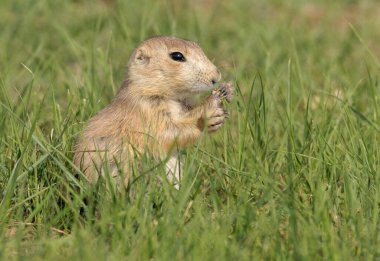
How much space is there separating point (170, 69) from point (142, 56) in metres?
Result: 0.20

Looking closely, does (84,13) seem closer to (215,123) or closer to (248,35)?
(248,35)

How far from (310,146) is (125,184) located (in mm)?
1069

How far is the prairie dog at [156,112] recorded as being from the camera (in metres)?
4.81

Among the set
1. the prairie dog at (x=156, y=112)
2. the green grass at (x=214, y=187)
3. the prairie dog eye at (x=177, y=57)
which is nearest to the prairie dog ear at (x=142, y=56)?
the prairie dog at (x=156, y=112)

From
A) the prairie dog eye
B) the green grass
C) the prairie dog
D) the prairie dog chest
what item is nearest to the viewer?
the green grass

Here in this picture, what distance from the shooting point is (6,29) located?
7980 millimetres

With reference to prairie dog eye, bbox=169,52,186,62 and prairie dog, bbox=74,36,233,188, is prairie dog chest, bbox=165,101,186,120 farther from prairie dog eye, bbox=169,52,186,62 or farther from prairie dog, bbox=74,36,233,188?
prairie dog eye, bbox=169,52,186,62

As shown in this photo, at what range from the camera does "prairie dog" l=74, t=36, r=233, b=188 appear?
4.81 m

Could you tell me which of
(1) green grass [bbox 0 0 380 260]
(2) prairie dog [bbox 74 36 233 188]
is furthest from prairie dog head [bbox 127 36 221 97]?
(1) green grass [bbox 0 0 380 260]

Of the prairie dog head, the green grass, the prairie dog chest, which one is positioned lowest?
the green grass

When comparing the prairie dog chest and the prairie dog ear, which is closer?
the prairie dog chest

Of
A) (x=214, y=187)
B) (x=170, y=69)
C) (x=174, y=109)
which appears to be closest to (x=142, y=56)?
(x=170, y=69)

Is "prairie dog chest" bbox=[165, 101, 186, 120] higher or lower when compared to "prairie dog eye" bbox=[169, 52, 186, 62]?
lower

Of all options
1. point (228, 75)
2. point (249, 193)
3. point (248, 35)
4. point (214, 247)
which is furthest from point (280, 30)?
point (214, 247)
